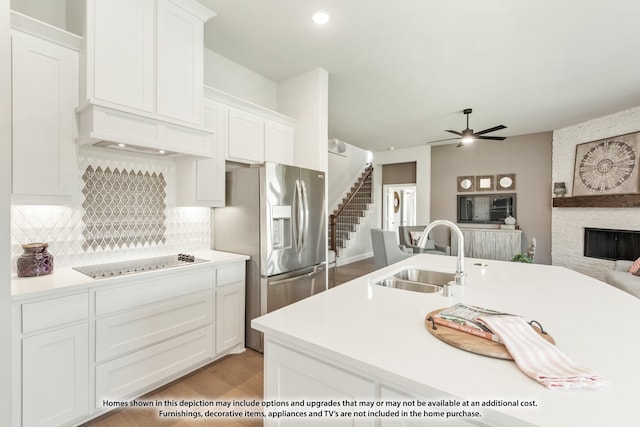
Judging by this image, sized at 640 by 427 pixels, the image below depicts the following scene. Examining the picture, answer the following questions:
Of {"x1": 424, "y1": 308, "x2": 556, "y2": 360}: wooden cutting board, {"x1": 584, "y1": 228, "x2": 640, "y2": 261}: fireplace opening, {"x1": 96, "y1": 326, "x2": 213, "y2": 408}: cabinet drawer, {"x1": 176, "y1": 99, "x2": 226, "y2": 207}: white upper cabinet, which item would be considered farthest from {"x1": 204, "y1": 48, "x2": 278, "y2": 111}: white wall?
{"x1": 584, "y1": 228, "x2": 640, "y2": 261}: fireplace opening

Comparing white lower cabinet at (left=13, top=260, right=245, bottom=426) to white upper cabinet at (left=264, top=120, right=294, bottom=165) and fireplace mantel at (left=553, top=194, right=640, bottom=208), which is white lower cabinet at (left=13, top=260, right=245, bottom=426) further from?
fireplace mantel at (left=553, top=194, right=640, bottom=208)

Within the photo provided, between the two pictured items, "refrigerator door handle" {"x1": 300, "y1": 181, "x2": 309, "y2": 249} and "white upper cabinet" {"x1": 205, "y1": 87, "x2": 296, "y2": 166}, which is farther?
"refrigerator door handle" {"x1": 300, "y1": 181, "x2": 309, "y2": 249}

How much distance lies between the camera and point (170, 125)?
84.3 inches

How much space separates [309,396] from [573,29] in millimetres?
3603

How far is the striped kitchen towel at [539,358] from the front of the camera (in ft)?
2.35

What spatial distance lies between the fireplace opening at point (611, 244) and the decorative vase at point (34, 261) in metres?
7.28

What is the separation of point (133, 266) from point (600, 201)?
6789mm

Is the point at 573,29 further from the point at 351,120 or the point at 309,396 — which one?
the point at 309,396

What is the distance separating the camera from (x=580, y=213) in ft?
17.3

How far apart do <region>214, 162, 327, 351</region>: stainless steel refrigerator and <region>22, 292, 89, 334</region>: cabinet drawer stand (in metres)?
1.28

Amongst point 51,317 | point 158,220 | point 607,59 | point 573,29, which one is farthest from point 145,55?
point 607,59

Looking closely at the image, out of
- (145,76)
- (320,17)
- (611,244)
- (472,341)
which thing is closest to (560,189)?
(611,244)

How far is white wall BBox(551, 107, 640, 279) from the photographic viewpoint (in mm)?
4594

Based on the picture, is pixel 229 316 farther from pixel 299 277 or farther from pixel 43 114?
pixel 43 114
